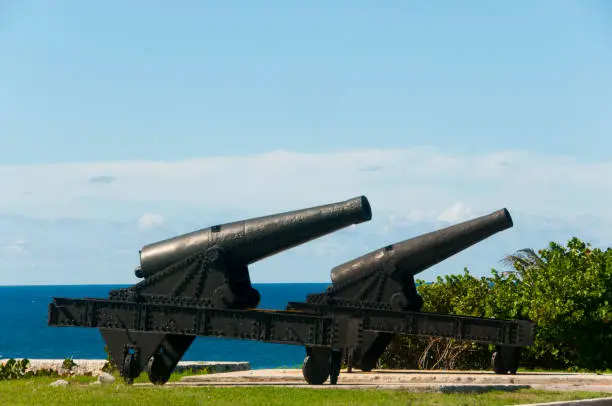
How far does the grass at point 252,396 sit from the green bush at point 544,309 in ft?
→ 22.9

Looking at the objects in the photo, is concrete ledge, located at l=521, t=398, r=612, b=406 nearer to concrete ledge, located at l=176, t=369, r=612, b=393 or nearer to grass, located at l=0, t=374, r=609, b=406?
grass, located at l=0, t=374, r=609, b=406

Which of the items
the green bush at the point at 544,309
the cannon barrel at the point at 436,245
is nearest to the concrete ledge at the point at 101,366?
the green bush at the point at 544,309

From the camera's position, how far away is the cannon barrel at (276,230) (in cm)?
1703

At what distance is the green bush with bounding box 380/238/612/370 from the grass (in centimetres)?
698

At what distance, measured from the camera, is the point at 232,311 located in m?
16.9

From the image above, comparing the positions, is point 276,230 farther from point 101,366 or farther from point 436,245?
point 101,366

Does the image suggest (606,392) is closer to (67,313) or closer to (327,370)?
(327,370)

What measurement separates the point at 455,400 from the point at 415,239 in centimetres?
584

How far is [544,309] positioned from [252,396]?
31.1 ft

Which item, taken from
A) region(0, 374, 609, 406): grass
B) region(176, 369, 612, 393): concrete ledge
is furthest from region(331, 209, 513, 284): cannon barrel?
region(0, 374, 609, 406): grass

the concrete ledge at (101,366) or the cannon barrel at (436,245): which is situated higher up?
the cannon barrel at (436,245)

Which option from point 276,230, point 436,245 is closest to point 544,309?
point 436,245

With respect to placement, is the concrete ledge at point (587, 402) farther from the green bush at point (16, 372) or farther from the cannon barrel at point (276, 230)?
the green bush at point (16, 372)

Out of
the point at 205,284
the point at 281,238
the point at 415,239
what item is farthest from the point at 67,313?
the point at 415,239
